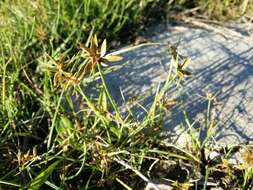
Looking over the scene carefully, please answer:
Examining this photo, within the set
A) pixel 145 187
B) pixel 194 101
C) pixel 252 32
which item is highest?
pixel 252 32

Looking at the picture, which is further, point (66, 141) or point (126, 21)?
point (126, 21)

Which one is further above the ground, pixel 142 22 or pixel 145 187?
pixel 142 22

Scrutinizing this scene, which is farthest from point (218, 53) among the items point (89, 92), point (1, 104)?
point (1, 104)

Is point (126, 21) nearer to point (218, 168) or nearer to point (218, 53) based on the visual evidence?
point (218, 53)

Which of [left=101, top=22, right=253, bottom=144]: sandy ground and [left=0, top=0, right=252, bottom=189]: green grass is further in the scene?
[left=101, top=22, right=253, bottom=144]: sandy ground

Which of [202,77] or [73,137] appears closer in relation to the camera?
[73,137]

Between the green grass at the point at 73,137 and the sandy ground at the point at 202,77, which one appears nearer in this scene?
the green grass at the point at 73,137

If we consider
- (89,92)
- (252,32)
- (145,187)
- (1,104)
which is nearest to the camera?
(145,187)

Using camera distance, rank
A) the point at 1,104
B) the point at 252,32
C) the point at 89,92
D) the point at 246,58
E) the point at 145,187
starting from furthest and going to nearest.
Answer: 1. the point at 252,32
2. the point at 246,58
3. the point at 89,92
4. the point at 1,104
5. the point at 145,187
